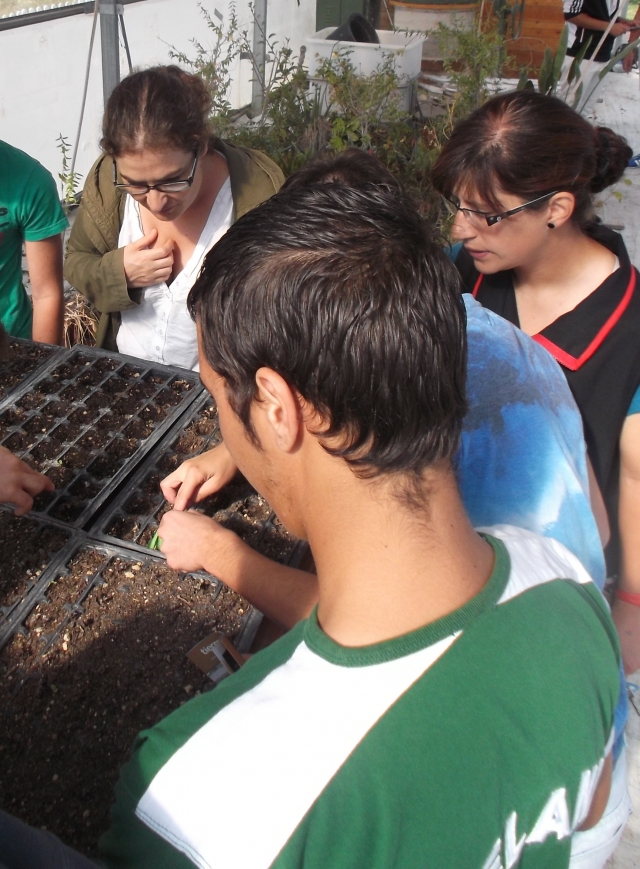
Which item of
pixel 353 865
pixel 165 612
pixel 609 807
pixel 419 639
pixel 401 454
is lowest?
pixel 165 612

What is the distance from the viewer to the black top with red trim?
58.2 inches

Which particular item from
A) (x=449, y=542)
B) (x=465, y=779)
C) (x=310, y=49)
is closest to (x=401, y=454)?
(x=449, y=542)

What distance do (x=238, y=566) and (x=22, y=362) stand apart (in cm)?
115

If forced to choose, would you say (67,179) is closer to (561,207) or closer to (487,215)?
(487,215)

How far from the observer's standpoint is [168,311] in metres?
2.12

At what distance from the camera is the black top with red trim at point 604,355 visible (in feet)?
4.85

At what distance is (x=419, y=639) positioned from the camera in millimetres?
680

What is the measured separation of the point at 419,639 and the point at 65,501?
1148 mm

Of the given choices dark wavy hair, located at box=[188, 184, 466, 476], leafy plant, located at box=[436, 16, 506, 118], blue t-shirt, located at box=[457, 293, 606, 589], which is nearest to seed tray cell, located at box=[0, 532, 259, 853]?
blue t-shirt, located at box=[457, 293, 606, 589]

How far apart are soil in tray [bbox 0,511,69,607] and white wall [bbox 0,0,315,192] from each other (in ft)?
8.83

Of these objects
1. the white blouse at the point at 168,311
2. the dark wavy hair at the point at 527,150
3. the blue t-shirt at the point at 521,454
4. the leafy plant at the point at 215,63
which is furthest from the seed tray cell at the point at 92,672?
the leafy plant at the point at 215,63

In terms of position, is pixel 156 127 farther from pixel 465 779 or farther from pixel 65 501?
pixel 465 779

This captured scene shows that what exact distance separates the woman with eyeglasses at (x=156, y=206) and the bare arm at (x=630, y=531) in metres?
1.28

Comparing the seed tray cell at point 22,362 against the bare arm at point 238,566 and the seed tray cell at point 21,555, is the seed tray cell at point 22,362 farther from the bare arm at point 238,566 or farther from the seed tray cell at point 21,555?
the bare arm at point 238,566
